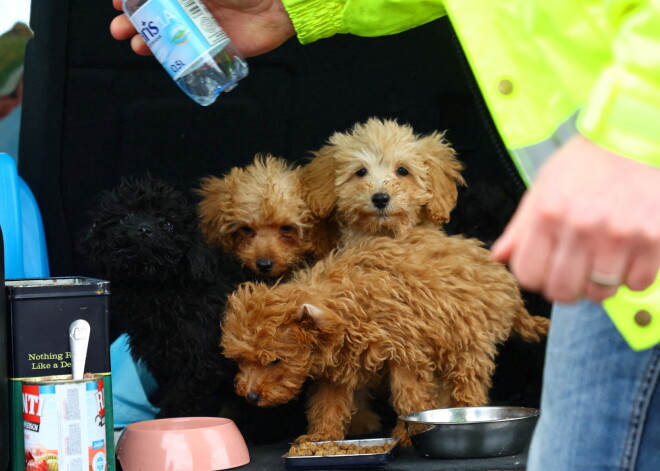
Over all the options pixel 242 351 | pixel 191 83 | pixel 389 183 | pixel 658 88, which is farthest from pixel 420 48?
pixel 658 88

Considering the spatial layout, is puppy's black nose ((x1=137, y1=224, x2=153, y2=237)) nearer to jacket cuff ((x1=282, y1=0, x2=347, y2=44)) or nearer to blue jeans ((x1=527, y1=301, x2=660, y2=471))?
jacket cuff ((x1=282, y1=0, x2=347, y2=44))

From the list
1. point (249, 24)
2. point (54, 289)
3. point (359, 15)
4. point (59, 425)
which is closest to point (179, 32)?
point (249, 24)

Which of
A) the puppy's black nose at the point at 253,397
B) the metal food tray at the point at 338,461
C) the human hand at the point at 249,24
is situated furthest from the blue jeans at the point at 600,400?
the puppy's black nose at the point at 253,397

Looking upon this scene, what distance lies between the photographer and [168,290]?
7.84 ft

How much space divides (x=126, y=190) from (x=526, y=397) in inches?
53.5

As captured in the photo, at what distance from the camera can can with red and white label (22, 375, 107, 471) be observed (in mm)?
1894

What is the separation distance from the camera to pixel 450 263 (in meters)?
2.34

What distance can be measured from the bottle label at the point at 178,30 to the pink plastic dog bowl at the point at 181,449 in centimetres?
90

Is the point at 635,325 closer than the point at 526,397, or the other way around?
the point at 635,325

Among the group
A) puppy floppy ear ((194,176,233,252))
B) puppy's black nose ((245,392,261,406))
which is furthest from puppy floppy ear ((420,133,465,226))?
puppy's black nose ((245,392,261,406))

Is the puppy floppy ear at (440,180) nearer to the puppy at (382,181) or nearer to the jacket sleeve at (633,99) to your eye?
the puppy at (382,181)

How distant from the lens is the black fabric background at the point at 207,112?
2.78 metres

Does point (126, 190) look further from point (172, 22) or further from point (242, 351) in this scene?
point (172, 22)

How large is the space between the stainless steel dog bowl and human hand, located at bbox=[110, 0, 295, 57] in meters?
0.97
